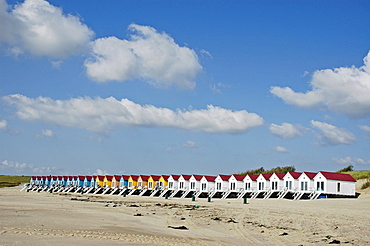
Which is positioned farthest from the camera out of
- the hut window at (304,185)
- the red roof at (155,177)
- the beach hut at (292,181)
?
the red roof at (155,177)

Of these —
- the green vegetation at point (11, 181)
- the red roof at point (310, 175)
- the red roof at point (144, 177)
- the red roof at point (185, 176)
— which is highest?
the red roof at point (310, 175)

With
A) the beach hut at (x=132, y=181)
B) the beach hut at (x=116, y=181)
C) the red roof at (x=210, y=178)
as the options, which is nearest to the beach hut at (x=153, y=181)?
the beach hut at (x=132, y=181)

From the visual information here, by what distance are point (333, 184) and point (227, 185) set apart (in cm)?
1923

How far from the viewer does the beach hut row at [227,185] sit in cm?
5094

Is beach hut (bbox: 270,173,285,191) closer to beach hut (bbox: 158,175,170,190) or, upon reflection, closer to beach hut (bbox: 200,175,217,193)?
beach hut (bbox: 200,175,217,193)

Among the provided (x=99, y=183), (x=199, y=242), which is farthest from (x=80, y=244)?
(x=99, y=183)

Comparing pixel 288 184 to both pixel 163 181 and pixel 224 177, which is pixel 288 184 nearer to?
pixel 224 177

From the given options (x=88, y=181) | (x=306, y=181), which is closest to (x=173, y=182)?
(x=306, y=181)

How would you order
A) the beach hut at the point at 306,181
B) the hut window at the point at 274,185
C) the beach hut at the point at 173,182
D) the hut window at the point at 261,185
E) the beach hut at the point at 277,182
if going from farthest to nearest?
the beach hut at the point at 173,182 < the hut window at the point at 261,185 < the hut window at the point at 274,185 < the beach hut at the point at 277,182 < the beach hut at the point at 306,181

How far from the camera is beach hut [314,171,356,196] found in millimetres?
50219

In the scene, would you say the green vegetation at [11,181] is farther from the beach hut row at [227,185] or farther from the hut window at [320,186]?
the hut window at [320,186]

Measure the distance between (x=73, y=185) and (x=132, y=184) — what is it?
25682 millimetres

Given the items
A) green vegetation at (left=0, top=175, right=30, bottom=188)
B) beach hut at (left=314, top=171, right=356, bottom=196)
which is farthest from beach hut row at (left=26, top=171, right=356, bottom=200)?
green vegetation at (left=0, top=175, right=30, bottom=188)

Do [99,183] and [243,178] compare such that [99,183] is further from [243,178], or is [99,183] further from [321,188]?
[321,188]
